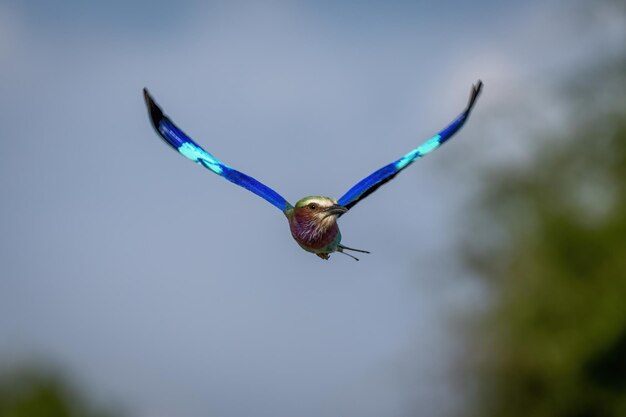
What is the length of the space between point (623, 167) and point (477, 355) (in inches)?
247

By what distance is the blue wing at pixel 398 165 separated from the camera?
16.7 ft

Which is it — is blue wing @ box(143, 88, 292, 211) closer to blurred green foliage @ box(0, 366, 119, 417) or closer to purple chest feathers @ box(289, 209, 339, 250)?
purple chest feathers @ box(289, 209, 339, 250)

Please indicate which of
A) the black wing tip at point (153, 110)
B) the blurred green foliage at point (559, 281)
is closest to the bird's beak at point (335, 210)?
the black wing tip at point (153, 110)

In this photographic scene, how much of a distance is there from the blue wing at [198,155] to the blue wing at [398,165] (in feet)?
1.04

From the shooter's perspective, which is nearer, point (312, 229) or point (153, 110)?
point (312, 229)

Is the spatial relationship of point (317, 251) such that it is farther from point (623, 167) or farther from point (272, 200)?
point (623, 167)

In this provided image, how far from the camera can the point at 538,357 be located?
28.0 m

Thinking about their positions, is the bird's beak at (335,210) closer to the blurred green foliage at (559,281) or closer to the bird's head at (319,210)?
the bird's head at (319,210)

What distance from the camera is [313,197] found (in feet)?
16.3

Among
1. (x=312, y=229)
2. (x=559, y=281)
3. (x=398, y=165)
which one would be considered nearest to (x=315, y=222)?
(x=312, y=229)

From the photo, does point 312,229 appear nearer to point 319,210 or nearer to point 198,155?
point 319,210

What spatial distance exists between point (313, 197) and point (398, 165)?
529mm

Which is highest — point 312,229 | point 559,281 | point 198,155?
point 559,281

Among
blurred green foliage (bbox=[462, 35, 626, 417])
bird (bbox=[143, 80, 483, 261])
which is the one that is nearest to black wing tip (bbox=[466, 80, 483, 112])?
bird (bbox=[143, 80, 483, 261])
